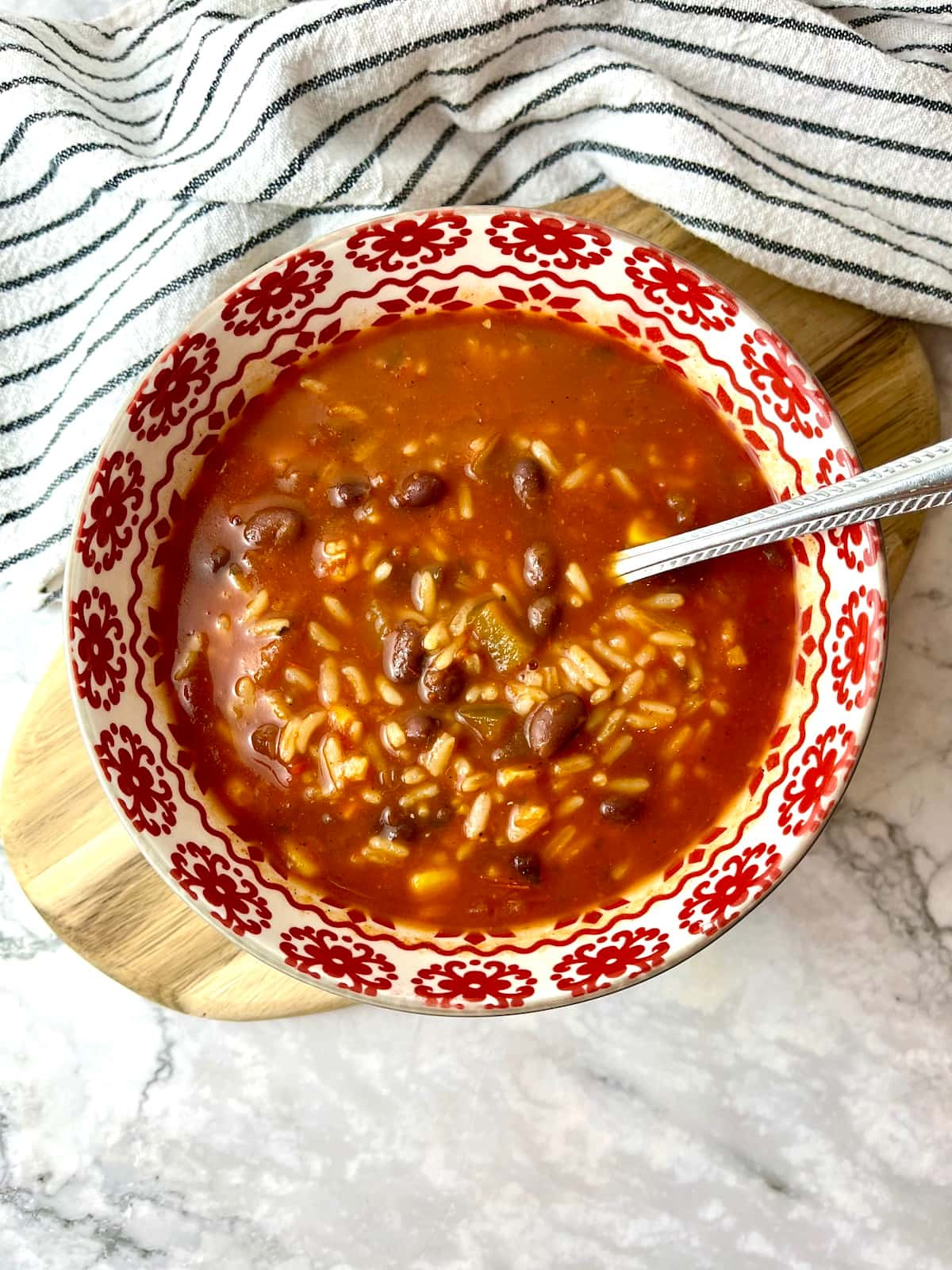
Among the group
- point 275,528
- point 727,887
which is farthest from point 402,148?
point 727,887

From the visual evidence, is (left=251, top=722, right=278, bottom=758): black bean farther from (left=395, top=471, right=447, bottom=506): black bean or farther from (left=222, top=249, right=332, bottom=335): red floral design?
(left=222, top=249, right=332, bottom=335): red floral design

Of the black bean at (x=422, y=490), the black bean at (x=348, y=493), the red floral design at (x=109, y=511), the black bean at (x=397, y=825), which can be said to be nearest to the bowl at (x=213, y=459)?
the red floral design at (x=109, y=511)

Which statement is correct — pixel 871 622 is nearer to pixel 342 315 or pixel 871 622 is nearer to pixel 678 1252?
pixel 342 315

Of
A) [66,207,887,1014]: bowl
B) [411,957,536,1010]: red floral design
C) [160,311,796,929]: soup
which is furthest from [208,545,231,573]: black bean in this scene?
[411,957,536,1010]: red floral design

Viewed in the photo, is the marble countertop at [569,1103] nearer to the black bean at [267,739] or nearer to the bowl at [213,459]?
the bowl at [213,459]

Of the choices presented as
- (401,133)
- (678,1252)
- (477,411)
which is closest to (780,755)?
(477,411)

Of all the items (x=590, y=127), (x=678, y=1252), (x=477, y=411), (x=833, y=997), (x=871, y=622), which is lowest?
(x=678, y=1252)
